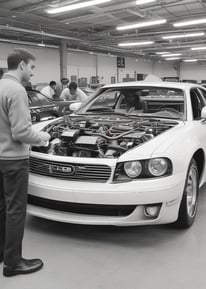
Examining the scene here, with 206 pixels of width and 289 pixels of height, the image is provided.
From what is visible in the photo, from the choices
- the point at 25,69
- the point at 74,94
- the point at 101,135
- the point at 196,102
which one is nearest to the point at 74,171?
the point at 101,135

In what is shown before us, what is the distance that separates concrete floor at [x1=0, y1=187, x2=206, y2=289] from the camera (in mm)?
2139

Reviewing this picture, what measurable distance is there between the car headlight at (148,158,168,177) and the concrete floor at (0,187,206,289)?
1.97ft

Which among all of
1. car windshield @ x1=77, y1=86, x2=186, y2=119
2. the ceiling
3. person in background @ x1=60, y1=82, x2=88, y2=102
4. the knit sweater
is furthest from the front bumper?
the ceiling

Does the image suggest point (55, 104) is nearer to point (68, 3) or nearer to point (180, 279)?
point (68, 3)

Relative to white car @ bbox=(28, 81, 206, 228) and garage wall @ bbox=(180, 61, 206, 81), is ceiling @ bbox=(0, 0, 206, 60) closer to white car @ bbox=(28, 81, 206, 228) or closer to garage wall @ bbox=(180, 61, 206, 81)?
white car @ bbox=(28, 81, 206, 228)

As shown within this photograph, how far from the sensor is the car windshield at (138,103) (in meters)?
3.85

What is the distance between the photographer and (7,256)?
221 centimetres

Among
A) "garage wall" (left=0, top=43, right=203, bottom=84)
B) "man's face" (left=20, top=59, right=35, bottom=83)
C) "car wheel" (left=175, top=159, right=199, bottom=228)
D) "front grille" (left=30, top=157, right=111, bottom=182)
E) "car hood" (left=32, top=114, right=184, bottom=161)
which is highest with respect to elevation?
"garage wall" (left=0, top=43, right=203, bottom=84)

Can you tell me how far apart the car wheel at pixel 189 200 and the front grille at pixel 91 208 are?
1.71 feet

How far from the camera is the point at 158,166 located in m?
2.56

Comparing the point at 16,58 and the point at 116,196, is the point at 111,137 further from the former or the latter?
the point at 16,58

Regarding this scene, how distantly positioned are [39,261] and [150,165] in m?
1.06

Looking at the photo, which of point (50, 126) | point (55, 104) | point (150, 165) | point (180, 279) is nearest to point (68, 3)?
point (55, 104)

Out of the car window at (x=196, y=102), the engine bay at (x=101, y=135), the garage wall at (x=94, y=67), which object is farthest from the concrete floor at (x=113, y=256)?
the garage wall at (x=94, y=67)
